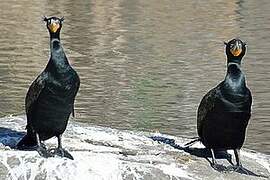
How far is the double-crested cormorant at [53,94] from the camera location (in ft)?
25.8

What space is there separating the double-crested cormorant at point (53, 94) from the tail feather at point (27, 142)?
0.21 metres

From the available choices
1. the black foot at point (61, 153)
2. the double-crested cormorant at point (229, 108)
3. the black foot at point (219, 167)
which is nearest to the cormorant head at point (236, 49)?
the double-crested cormorant at point (229, 108)

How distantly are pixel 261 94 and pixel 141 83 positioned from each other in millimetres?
2969

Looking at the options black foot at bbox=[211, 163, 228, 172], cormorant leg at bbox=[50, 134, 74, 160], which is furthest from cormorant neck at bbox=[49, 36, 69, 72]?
black foot at bbox=[211, 163, 228, 172]

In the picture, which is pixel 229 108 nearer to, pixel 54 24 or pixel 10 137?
pixel 54 24

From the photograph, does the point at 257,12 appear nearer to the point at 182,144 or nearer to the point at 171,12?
the point at 171,12

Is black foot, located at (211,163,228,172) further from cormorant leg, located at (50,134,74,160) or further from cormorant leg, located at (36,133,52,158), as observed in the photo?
cormorant leg, located at (36,133,52,158)

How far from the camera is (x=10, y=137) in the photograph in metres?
8.96

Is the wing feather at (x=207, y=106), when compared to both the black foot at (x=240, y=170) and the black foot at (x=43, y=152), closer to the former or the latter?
the black foot at (x=240, y=170)

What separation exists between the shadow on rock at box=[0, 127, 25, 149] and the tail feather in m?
0.08

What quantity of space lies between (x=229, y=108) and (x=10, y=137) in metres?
2.52

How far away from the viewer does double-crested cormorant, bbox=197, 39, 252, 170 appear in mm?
7977

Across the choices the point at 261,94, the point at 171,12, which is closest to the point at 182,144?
the point at 261,94

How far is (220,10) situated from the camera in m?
42.1
